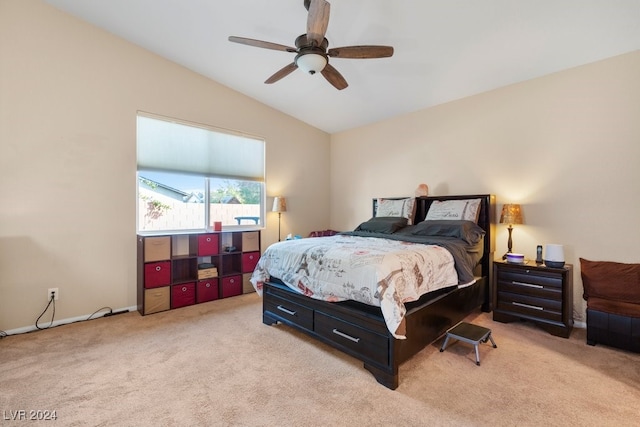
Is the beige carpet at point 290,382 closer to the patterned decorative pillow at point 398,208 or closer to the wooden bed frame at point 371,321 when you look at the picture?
the wooden bed frame at point 371,321

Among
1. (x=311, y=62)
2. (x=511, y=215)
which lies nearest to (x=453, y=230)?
(x=511, y=215)

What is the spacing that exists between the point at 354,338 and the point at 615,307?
237 centimetres

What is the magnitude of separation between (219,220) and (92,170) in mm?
1667

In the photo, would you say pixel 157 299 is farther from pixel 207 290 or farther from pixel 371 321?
pixel 371 321

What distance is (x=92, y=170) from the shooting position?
3215 millimetres

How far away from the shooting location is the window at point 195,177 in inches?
145

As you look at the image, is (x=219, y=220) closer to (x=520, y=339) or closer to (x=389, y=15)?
(x=389, y=15)

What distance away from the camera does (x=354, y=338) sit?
85.1 inches

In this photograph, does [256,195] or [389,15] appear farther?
[256,195]

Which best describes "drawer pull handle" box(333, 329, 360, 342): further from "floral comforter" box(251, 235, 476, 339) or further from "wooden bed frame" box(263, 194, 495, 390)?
"floral comforter" box(251, 235, 476, 339)

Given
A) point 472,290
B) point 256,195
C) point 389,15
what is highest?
point 389,15

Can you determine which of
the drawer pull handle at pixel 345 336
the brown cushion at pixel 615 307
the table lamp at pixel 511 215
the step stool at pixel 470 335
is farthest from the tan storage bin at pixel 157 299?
the brown cushion at pixel 615 307

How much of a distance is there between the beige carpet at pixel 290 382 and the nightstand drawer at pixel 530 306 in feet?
0.65

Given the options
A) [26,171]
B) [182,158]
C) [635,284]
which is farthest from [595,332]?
[26,171]
